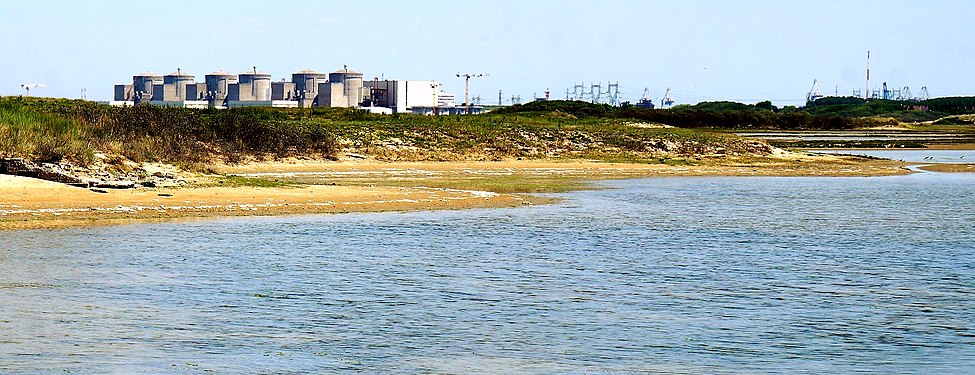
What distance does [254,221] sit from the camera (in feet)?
86.0

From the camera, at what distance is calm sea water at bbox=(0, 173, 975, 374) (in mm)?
12453

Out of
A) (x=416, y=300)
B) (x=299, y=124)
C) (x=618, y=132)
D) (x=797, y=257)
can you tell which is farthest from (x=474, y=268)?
(x=618, y=132)

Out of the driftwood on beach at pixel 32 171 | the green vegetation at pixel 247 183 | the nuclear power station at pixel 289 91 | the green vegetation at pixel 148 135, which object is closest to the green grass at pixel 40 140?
the green vegetation at pixel 148 135

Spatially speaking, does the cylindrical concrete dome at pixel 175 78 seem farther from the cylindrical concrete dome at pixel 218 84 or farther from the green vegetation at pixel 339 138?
the green vegetation at pixel 339 138

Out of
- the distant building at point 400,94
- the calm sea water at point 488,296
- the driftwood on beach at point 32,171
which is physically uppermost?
the distant building at point 400,94

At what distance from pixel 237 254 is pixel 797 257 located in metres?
9.52

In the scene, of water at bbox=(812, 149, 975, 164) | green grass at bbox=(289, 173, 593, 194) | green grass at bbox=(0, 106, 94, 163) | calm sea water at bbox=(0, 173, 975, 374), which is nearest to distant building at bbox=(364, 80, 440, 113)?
water at bbox=(812, 149, 975, 164)

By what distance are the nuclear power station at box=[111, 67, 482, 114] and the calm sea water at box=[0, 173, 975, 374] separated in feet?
413

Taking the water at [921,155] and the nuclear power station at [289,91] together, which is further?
the nuclear power station at [289,91]

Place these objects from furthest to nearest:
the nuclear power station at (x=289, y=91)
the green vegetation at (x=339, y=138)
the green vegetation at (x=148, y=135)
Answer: the nuclear power station at (x=289, y=91), the green vegetation at (x=339, y=138), the green vegetation at (x=148, y=135)

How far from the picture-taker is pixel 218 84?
581 feet

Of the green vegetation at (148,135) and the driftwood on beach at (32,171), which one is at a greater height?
the green vegetation at (148,135)

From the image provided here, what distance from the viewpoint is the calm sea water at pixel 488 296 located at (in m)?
12.5

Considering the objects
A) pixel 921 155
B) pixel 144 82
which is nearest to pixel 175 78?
pixel 144 82
